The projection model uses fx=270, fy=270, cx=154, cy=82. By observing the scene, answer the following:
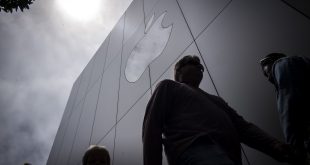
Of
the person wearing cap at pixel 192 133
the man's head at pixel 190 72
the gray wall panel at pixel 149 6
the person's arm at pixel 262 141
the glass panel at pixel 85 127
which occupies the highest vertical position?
the gray wall panel at pixel 149 6

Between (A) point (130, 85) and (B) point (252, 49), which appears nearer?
(B) point (252, 49)

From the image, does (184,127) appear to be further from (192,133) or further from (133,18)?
(133,18)

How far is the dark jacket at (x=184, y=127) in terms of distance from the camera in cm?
136

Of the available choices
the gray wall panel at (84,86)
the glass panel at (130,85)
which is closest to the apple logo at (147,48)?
the glass panel at (130,85)

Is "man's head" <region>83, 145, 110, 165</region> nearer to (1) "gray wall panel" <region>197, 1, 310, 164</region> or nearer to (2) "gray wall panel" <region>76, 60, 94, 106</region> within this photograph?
(1) "gray wall panel" <region>197, 1, 310, 164</region>

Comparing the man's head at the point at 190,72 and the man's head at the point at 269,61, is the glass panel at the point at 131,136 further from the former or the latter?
the man's head at the point at 269,61

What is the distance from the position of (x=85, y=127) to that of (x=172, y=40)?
473cm

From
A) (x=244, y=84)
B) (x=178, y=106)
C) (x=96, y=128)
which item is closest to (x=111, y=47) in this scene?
(x=96, y=128)

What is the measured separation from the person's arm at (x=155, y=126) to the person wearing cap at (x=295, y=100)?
2.08ft

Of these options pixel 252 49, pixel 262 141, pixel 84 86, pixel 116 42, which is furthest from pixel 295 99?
pixel 84 86

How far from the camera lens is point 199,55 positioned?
380 cm

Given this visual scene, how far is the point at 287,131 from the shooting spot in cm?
140

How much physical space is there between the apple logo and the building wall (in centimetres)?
4

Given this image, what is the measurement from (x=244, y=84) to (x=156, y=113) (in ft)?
5.17
